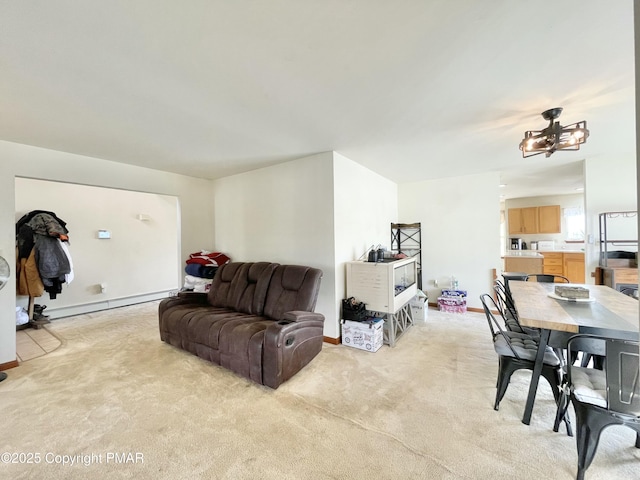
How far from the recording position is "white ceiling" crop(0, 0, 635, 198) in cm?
122

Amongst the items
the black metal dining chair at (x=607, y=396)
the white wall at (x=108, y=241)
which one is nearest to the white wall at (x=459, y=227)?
the black metal dining chair at (x=607, y=396)

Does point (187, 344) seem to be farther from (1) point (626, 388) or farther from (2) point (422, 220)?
(2) point (422, 220)

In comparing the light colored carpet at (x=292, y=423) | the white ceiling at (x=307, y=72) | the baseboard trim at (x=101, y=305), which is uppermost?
the white ceiling at (x=307, y=72)

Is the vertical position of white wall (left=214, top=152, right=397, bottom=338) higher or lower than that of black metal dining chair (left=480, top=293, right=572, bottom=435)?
higher

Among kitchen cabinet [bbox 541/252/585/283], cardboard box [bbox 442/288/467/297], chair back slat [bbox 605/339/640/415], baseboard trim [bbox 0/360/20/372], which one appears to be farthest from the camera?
kitchen cabinet [bbox 541/252/585/283]

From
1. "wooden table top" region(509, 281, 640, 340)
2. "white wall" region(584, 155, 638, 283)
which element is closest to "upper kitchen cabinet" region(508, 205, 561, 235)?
"white wall" region(584, 155, 638, 283)

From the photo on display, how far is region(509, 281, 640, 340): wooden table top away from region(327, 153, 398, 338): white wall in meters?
1.81

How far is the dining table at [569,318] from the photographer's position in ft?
4.89

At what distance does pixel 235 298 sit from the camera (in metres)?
3.20

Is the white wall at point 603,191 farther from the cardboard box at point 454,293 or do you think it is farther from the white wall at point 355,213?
the white wall at point 355,213

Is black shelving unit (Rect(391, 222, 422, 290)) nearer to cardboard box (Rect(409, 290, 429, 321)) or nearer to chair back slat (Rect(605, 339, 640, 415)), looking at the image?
cardboard box (Rect(409, 290, 429, 321))

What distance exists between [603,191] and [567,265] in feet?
8.25

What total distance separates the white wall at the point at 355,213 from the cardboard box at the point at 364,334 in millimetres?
149

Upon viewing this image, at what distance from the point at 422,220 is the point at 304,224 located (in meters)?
2.72
